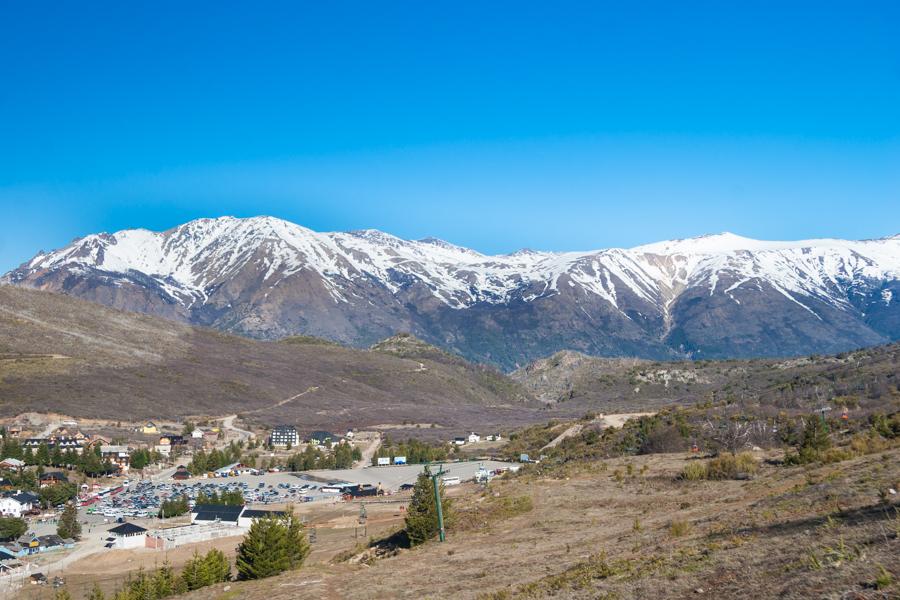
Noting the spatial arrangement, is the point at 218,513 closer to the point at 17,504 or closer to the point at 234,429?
the point at 17,504

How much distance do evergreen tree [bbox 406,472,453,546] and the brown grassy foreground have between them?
981 mm

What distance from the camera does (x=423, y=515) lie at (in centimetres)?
3022

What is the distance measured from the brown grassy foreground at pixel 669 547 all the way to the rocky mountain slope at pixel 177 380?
10128 centimetres

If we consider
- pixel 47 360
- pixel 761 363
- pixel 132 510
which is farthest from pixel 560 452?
pixel 761 363

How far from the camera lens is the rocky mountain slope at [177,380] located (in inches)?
4914

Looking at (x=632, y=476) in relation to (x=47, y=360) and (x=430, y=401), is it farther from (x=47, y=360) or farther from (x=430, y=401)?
(x=430, y=401)

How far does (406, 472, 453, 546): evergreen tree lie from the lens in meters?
29.8

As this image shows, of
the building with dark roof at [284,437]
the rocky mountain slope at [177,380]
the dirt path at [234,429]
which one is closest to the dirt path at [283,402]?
the rocky mountain slope at [177,380]

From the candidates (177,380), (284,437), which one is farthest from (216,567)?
(177,380)

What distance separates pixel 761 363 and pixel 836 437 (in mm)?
138032

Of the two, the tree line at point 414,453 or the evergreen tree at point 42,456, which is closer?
the evergreen tree at point 42,456

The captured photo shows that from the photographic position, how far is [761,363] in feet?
548

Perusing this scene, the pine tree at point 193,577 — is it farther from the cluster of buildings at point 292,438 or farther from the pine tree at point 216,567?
the cluster of buildings at point 292,438

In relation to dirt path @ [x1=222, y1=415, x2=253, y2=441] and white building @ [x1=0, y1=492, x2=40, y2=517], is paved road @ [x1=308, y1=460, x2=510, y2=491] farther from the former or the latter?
white building @ [x1=0, y1=492, x2=40, y2=517]
